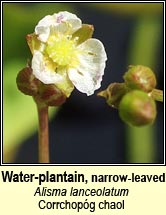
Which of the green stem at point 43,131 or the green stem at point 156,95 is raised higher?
the green stem at point 156,95

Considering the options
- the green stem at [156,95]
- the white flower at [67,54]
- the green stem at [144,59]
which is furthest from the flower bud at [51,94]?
the green stem at [144,59]

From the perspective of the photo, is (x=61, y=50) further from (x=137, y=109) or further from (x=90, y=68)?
(x=137, y=109)

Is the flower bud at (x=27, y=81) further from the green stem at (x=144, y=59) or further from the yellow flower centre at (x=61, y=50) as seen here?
the green stem at (x=144, y=59)

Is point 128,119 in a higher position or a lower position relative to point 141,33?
lower

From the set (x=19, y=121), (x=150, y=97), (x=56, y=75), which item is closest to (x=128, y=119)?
(x=150, y=97)

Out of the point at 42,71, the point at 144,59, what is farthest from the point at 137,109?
the point at 144,59

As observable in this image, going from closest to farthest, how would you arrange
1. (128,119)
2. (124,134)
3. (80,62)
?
(128,119) < (80,62) < (124,134)

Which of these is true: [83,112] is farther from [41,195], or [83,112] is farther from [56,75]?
[56,75]
